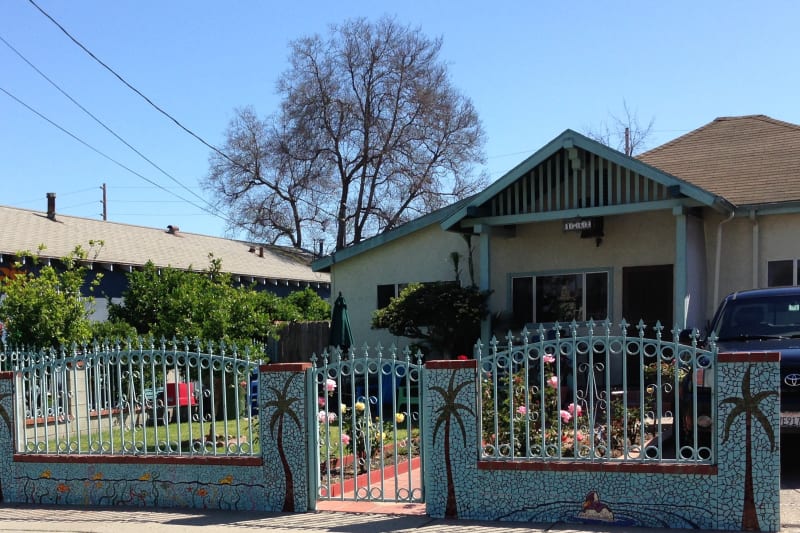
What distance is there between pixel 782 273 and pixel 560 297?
3788 mm

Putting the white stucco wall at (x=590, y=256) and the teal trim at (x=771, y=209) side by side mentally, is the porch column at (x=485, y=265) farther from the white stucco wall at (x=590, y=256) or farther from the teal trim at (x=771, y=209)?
the teal trim at (x=771, y=209)

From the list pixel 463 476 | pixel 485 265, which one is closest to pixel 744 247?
pixel 485 265

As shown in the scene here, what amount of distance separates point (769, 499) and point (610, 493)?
1.16 meters

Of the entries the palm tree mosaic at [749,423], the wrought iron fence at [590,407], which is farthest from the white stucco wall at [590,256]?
the palm tree mosaic at [749,423]

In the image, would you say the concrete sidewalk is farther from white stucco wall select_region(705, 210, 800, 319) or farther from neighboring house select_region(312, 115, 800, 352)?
white stucco wall select_region(705, 210, 800, 319)

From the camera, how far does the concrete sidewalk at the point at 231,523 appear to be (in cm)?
684

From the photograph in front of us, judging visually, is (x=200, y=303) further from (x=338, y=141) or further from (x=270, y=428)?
(x=338, y=141)

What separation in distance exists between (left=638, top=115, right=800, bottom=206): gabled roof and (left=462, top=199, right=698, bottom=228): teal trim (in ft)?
4.13

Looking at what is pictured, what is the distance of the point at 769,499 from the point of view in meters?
6.34

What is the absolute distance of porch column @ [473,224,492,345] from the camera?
15.0 m

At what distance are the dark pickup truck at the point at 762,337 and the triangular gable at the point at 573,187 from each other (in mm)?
3533

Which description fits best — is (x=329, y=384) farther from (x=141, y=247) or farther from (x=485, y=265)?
(x=141, y=247)

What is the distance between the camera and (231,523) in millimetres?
7367

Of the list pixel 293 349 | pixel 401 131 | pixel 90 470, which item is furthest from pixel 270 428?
pixel 401 131
